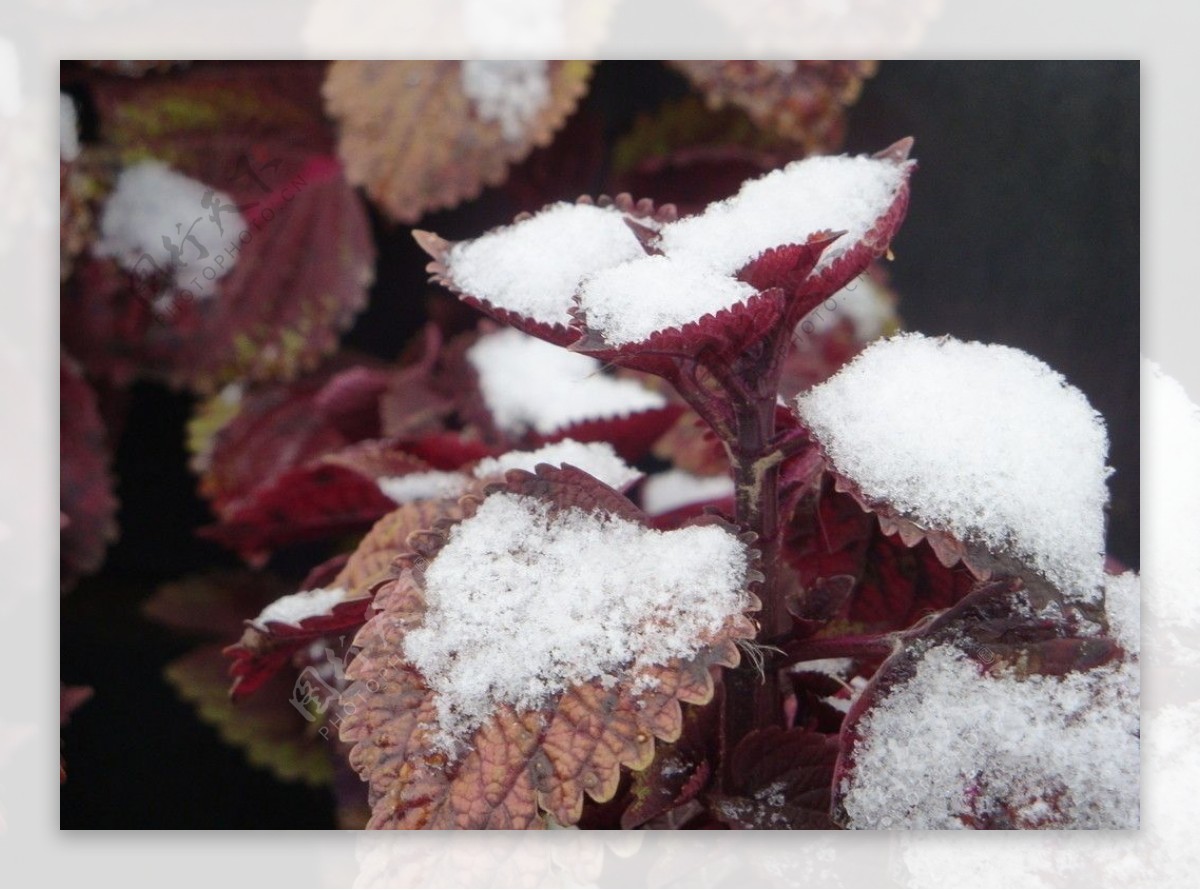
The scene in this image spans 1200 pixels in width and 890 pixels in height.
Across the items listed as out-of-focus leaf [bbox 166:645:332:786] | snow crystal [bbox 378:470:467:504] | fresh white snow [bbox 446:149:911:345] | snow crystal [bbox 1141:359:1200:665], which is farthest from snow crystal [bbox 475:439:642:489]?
snow crystal [bbox 1141:359:1200:665]

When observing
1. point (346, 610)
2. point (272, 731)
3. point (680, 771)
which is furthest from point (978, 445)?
point (272, 731)

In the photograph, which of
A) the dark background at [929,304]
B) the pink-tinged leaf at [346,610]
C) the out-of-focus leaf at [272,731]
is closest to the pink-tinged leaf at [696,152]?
the dark background at [929,304]

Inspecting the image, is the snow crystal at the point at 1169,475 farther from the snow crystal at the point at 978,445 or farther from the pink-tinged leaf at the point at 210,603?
the pink-tinged leaf at the point at 210,603

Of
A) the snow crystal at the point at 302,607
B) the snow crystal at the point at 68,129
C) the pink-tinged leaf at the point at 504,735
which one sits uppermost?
the snow crystal at the point at 68,129

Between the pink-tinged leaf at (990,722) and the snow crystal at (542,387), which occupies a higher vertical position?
the snow crystal at (542,387)

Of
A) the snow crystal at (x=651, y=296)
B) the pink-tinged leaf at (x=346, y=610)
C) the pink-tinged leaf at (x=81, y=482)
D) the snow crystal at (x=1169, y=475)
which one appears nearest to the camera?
the snow crystal at (x=651, y=296)

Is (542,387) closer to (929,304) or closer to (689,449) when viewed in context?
(689,449)

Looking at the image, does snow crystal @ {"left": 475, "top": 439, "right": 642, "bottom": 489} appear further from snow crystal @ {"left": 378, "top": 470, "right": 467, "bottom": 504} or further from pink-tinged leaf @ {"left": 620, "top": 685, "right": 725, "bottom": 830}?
pink-tinged leaf @ {"left": 620, "top": 685, "right": 725, "bottom": 830}
